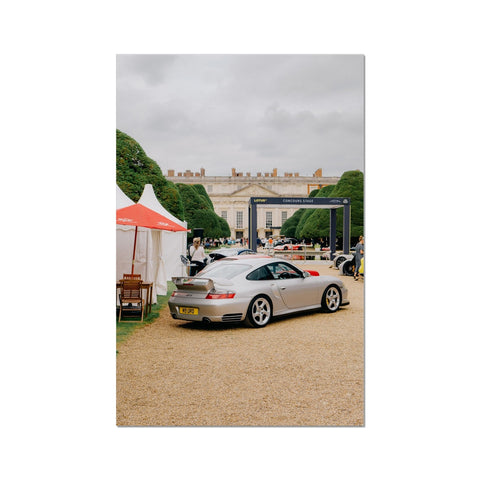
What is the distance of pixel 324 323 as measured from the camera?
19.9ft

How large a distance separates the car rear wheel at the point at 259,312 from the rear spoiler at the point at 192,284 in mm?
610

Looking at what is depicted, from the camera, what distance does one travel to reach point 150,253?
789cm

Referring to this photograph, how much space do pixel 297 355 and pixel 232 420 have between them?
1.11 metres

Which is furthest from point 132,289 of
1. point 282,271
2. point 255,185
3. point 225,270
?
point 255,185

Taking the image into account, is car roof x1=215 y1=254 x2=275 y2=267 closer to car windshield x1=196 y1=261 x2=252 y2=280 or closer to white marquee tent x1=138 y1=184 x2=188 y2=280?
car windshield x1=196 y1=261 x2=252 y2=280

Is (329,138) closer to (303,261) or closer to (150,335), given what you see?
(303,261)

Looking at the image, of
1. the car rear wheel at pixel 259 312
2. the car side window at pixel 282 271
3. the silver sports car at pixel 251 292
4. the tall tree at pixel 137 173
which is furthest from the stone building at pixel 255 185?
the car rear wheel at pixel 259 312

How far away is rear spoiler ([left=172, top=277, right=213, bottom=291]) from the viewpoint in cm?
593

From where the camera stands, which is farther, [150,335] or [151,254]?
[151,254]

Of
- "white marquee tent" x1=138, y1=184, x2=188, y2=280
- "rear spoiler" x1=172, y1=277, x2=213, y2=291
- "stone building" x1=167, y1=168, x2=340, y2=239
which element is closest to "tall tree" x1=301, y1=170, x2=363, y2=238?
"stone building" x1=167, y1=168, x2=340, y2=239

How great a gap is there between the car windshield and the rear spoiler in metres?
0.15

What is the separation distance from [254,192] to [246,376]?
227 cm

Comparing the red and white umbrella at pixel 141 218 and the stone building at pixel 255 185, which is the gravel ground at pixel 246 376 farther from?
the red and white umbrella at pixel 141 218
